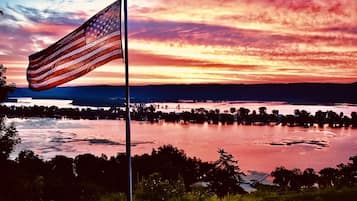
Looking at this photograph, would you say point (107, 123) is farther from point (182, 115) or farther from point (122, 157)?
point (122, 157)

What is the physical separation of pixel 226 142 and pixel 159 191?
66378 millimetres

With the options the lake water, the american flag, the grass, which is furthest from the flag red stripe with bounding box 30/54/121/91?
the lake water

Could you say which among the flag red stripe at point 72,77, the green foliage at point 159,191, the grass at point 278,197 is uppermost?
the flag red stripe at point 72,77

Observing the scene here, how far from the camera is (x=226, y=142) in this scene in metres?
79.2

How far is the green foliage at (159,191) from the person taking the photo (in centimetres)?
1333

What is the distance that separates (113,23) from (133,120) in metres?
110

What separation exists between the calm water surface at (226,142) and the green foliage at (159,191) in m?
44.6

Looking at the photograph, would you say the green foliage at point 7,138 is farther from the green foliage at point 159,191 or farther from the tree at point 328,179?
the tree at point 328,179

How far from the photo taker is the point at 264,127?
106375 mm

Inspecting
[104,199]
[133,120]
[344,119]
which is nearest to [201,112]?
[133,120]

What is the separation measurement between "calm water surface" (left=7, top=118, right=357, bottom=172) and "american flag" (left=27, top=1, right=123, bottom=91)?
50.5 metres

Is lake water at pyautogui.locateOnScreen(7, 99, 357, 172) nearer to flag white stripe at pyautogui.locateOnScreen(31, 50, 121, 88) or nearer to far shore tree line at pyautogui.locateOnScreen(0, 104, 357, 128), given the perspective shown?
far shore tree line at pyautogui.locateOnScreen(0, 104, 357, 128)

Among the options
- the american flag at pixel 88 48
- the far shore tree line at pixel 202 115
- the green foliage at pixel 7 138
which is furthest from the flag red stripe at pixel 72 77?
the far shore tree line at pixel 202 115

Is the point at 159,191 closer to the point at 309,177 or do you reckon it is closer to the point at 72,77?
the point at 72,77
